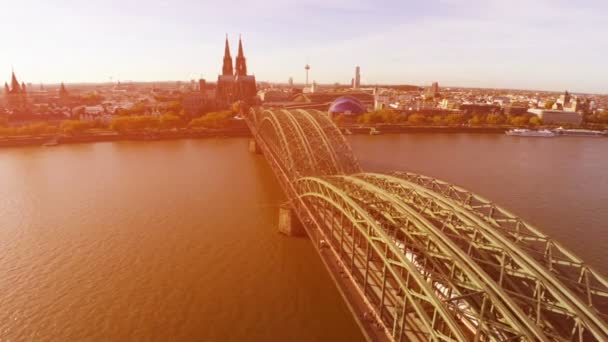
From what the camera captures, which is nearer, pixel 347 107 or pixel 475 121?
pixel 475 121

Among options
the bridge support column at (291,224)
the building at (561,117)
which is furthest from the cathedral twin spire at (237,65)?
the bridge support column at (291,224)

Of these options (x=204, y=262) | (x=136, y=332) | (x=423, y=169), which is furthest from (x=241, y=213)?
(x=423, y=169)

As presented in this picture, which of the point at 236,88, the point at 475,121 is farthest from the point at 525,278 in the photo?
the point at 236,88

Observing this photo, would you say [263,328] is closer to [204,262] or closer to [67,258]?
[204,262]

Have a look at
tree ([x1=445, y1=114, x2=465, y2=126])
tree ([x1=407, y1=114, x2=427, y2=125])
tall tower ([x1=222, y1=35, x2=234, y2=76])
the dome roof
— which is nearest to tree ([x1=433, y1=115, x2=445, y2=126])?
tree ([x1=445, y1=114, x2=465, y2=126])

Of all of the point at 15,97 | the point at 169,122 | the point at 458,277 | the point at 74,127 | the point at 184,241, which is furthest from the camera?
the point at 15,97

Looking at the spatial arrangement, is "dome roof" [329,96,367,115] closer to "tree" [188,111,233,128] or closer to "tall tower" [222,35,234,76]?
"tree" [188,111,233,128]

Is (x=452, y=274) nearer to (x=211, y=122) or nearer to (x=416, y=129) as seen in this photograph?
(x=211, y=122)
